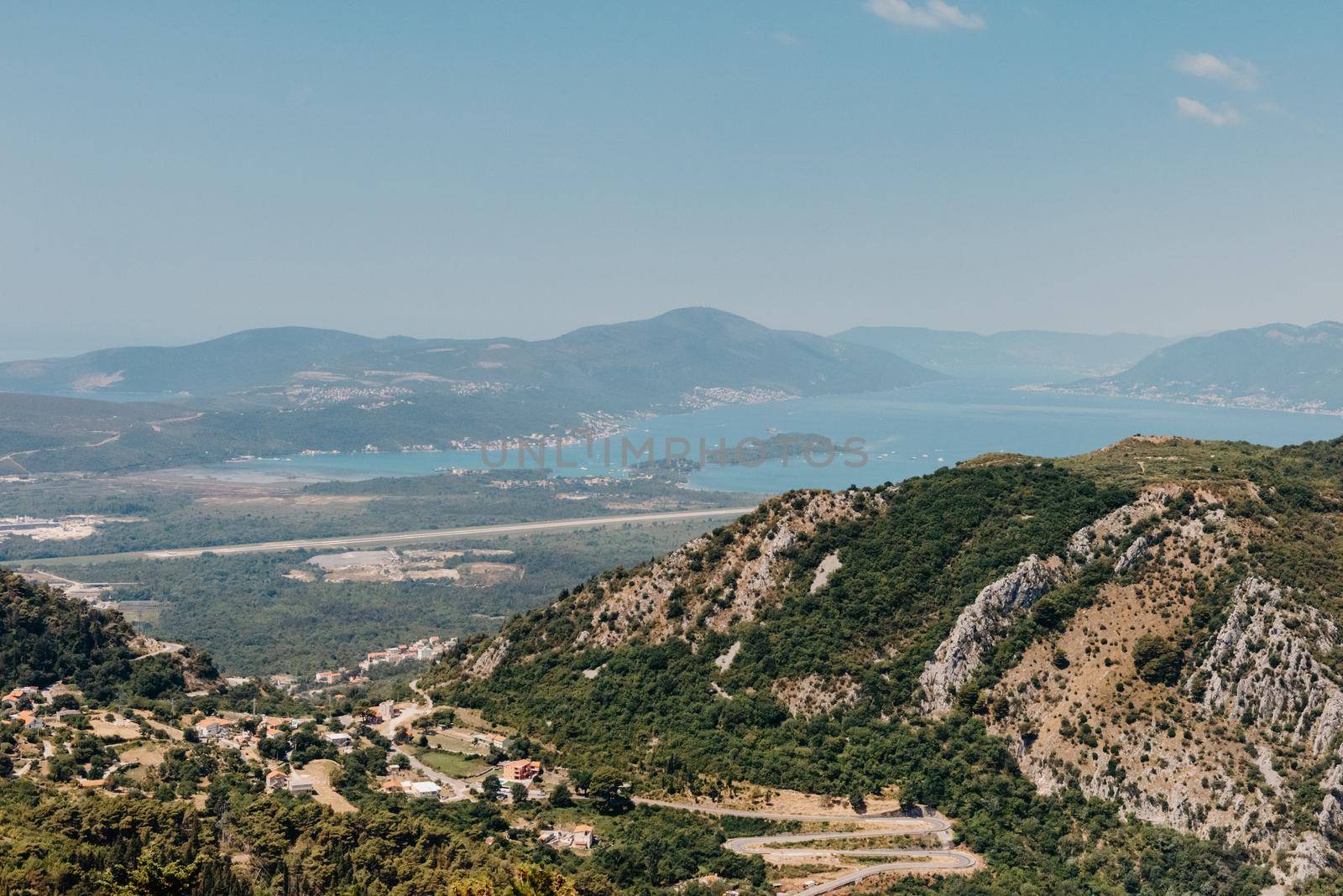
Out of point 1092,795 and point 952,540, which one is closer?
point 1092,795

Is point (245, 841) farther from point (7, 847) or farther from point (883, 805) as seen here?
point (883, 805)

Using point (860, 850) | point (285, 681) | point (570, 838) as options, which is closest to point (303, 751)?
point (570, 838)

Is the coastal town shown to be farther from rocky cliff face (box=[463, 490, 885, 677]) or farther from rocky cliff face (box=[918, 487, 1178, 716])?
rocky cliff face (box=[918, 487, 1178, 716])

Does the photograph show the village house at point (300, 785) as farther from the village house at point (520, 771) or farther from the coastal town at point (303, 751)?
the village house at point (520, 771)

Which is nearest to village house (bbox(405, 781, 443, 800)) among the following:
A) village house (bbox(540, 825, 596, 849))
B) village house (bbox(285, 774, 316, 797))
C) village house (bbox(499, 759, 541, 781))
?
village house (bbox(499, 759, 541, 781))

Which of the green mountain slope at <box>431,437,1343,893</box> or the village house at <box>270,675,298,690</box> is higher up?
the green mountain slope at <box>431,437,1343,893</box>

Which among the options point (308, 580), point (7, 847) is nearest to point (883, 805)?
point (7, 847)

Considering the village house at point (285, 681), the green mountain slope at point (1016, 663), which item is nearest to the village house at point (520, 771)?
the green mountain slope at point (1016, 663)

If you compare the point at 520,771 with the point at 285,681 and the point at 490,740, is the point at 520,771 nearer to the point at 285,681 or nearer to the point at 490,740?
the point at 490,740
